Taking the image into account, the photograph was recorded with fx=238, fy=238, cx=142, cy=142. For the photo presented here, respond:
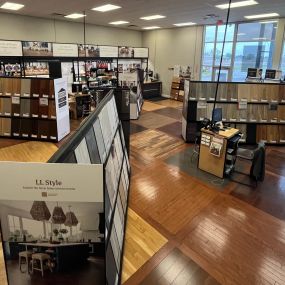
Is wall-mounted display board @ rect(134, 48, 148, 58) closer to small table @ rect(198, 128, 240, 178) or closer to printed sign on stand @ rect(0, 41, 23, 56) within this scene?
printed sign on stand @ rect(0, 41, 23, 56)

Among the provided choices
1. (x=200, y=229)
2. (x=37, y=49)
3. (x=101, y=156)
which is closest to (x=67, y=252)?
(x=101, y=156)

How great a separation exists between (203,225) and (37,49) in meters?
8.57

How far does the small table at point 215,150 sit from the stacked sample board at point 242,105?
1461 millimetres

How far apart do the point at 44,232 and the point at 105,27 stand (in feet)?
36.6

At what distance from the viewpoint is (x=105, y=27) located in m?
10.8

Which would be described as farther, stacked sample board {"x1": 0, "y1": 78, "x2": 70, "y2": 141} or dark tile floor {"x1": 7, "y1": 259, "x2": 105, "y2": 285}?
stacked sample board {"x1": 0, "y1": 78, "x2": 70, "y2": 141}

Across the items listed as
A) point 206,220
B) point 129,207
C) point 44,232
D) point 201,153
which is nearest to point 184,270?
point 206,220

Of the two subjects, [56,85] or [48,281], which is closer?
[48,281]

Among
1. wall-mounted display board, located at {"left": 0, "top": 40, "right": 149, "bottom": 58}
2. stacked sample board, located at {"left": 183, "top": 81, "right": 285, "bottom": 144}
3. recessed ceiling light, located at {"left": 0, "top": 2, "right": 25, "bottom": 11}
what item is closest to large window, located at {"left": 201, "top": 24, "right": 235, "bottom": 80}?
wall-mounted display board, located at {"left": 0, "top": 40, "right": 149, "bottom": 58}

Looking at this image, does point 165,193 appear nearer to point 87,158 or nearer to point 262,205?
point 262,205

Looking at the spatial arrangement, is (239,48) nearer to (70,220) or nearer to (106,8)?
(106,8)

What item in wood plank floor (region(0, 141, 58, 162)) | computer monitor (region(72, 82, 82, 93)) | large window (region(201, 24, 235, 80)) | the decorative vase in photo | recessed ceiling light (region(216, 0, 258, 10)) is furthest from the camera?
large window (region(201, 24, 235, 80))

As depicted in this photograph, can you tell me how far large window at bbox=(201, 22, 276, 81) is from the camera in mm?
8820

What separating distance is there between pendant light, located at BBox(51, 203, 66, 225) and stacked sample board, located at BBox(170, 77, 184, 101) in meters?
10.4
